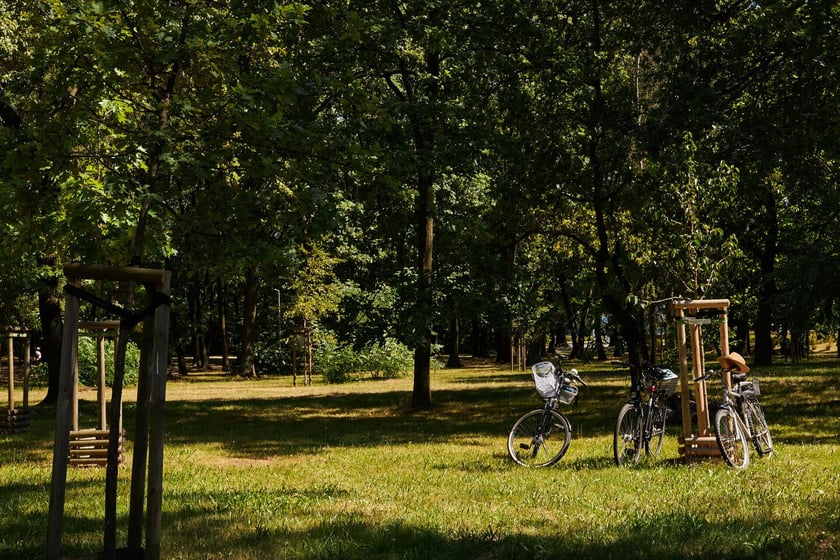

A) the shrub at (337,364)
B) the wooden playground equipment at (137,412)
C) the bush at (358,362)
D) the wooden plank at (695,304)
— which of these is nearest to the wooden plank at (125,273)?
the wooden playground equipment at (137,412)

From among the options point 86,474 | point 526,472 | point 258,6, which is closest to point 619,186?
point 526,472

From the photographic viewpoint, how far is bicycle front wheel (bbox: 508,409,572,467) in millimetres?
10047

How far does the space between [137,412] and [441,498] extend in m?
3.83

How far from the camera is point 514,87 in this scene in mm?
17359

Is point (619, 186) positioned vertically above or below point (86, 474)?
above

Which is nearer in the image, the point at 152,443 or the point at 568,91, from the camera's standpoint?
the point at 152,443

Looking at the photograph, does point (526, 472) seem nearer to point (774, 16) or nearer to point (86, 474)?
point (86, 474)

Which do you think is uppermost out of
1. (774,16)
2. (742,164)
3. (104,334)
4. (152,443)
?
(774,16)

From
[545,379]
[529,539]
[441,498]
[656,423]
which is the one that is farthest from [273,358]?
[529,539]

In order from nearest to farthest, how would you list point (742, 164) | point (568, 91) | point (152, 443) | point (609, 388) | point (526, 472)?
1. point (152, 443)
2. point (526, 472)
3. point (742, 164)
4. point (568, 91)
5. point (609, 388)

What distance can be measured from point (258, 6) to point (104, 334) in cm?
508

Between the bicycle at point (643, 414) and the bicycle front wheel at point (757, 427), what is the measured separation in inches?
35.6

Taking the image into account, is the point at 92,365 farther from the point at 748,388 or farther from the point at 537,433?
the point at 748,388

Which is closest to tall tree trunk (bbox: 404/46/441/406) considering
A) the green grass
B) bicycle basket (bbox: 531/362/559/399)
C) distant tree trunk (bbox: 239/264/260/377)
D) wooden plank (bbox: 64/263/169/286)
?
the green grass
